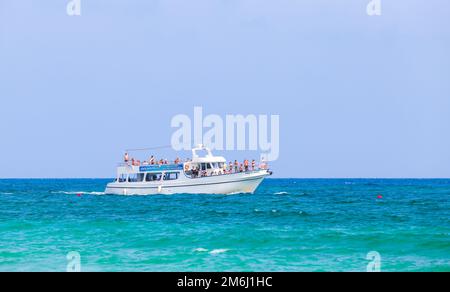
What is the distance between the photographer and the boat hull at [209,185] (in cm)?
6044

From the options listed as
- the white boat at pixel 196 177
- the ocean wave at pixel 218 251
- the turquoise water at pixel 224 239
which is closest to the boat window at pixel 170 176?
the white boat at pixel 196 177

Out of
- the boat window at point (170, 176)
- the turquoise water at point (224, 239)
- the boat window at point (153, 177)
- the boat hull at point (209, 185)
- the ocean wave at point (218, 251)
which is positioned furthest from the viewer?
the boat window at point (153, 177)

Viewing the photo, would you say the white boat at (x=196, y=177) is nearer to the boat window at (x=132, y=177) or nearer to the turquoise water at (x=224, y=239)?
the boat window at (x=132, y=177)

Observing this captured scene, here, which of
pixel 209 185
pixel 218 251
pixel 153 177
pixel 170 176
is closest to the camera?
pixel 218 251

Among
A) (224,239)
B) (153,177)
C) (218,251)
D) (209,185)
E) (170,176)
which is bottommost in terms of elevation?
(209,185)

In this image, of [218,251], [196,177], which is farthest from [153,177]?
[218,251]

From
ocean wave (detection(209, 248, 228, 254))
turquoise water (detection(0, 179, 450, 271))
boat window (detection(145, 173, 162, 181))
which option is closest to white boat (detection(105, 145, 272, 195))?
boat window (detection(145, 173, 162, 181))

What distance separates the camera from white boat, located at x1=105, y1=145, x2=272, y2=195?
6047 cm

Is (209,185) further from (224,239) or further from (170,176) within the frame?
(224,239)

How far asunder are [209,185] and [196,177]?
4.83 feet

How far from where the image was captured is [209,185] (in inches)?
2393
